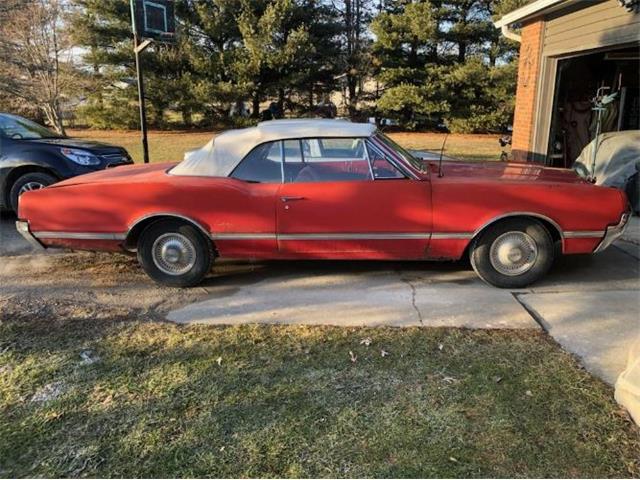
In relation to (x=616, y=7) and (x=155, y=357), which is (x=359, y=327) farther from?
(x=616, y=7)

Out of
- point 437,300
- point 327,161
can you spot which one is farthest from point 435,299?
point 327,161

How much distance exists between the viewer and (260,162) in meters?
4.76

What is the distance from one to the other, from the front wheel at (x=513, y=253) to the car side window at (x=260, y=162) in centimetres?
188

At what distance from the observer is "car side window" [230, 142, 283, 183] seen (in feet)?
15.6

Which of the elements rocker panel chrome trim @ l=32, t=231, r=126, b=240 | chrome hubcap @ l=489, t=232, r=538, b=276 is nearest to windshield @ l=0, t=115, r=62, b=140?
rocker panel chrome trim @ l=32, t=231, r=126, b=240

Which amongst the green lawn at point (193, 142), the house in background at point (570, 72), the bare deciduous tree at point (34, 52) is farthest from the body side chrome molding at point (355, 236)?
the bare deciduous tree at point (34, 52)

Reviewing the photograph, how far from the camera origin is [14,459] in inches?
100

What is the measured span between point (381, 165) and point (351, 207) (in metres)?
0.45

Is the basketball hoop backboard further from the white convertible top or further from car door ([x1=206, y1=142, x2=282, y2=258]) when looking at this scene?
car door ([x1=206, y1=142, x2=282, y2=258])

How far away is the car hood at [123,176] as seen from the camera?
15.9ft

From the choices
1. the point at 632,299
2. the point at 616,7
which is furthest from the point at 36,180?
the point at 616,7

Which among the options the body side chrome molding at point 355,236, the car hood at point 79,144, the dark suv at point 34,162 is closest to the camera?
the body side chrome molding at point 355,236

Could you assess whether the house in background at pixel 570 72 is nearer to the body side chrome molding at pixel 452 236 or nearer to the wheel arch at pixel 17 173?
the body side chrome molding at pixel 452 236

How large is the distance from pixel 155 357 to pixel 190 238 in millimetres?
1440
